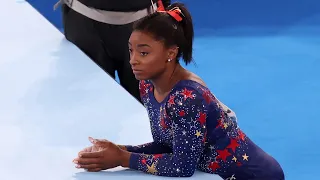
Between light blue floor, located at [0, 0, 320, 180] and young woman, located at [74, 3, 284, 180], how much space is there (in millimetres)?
1383

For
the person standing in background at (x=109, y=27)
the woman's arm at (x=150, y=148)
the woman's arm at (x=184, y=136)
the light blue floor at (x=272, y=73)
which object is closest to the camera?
the woman's arm at (x=184, y=136)

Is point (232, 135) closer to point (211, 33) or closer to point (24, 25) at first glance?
point (24, 25)

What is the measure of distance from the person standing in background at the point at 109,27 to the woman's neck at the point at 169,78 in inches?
20.5

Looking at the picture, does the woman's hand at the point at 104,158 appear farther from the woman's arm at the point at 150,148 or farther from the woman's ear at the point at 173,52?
the woman's ear at the point at 173,52

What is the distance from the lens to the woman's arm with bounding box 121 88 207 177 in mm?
1268

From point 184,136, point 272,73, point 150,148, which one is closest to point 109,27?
point 150,148

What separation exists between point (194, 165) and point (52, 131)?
40 cm

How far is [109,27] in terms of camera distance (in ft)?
6.19

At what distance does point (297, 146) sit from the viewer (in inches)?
115

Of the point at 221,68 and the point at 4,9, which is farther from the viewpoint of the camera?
the point at 221,68

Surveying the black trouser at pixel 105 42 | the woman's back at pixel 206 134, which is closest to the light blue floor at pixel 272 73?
the black trouser at pixel 105 42

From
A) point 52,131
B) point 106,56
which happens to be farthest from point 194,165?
point 106,56

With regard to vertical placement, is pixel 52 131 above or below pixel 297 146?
below

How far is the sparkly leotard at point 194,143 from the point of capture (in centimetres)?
127
